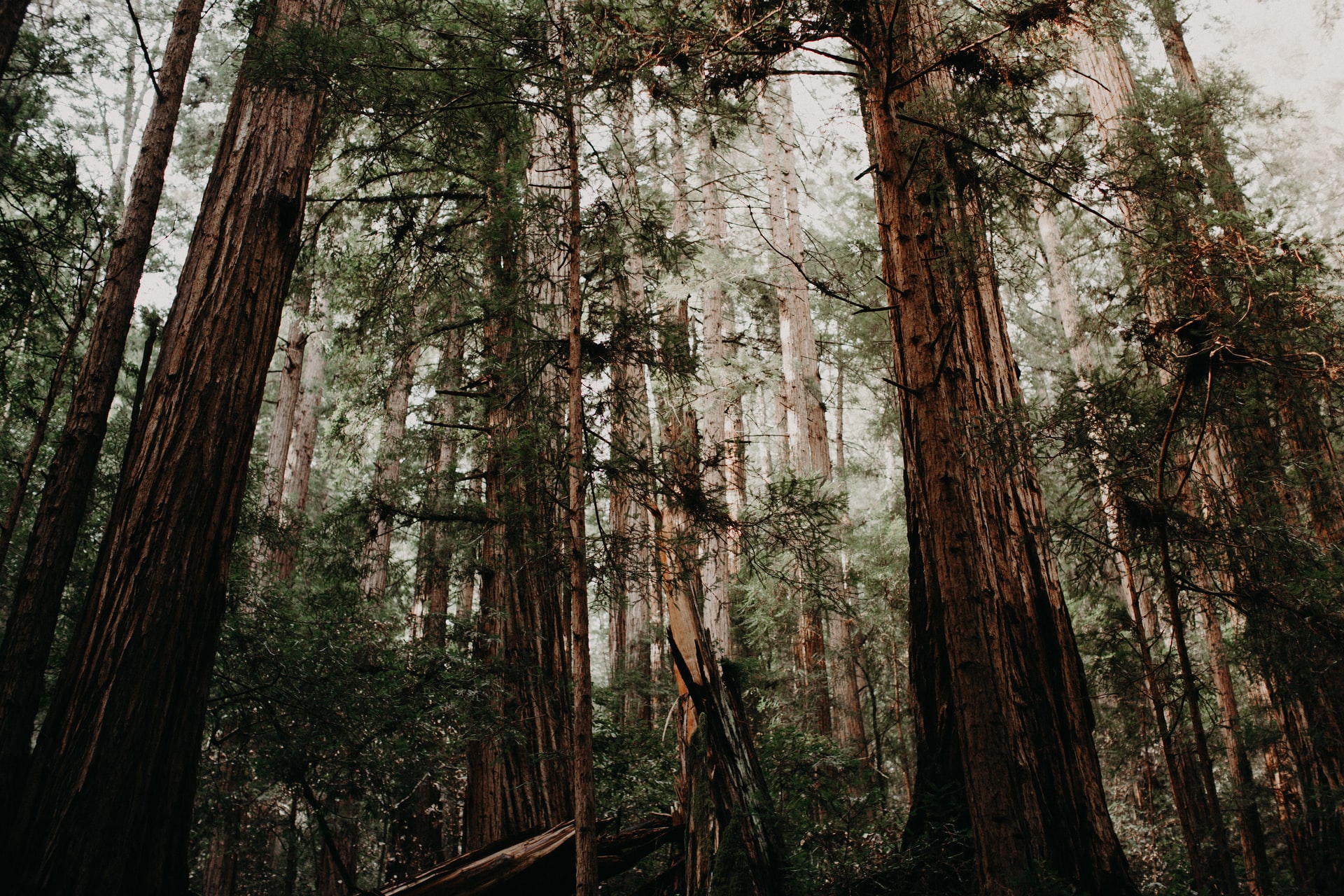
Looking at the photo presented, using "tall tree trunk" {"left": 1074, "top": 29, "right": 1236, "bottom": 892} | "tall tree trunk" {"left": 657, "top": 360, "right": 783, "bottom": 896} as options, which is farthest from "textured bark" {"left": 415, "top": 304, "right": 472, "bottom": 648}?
"tall tree trunk" {"left": 1074, "top": 29, "right": 1236, "bottom": 892}

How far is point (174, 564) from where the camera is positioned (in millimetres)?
3738

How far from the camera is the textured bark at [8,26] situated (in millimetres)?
4086

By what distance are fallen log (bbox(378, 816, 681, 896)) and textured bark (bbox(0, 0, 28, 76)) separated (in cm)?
502

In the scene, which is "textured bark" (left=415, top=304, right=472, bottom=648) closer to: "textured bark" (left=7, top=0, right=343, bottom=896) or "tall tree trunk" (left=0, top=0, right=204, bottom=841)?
"textured bark" (left=7, top=0, right=343, bottom=896)

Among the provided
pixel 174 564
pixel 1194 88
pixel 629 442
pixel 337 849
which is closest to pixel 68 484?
pixel 174 564

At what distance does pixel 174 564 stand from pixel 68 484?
1669 millimetres

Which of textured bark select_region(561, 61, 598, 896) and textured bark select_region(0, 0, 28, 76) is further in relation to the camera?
textured bark select_region(0, 0, 28, 76)

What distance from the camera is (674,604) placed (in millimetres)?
4852

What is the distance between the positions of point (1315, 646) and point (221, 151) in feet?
26.4

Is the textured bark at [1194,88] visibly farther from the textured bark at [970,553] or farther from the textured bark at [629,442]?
the textured bark at [629,442]

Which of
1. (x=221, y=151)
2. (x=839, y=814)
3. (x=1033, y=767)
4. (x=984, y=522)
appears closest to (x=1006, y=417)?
(x=984, y=522)

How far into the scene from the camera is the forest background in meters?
3.69

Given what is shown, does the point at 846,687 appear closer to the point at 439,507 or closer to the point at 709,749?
the point at 439,507

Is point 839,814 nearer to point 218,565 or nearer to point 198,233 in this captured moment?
point 218,565
